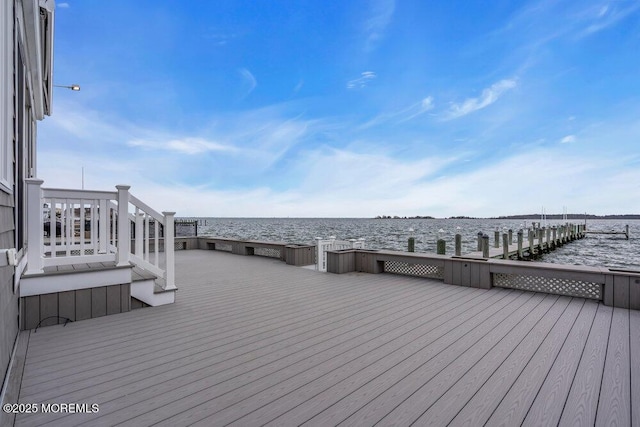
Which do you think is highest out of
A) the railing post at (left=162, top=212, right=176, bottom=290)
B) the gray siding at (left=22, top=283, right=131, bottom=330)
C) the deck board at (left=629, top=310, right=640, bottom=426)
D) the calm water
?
the railing post at (left=162, top=212, right=176, bottom=290)

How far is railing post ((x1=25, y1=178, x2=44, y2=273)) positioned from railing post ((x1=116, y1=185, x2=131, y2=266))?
2.19 feet

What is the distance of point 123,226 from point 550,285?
5.96 metres

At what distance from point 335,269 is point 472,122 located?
10.4m

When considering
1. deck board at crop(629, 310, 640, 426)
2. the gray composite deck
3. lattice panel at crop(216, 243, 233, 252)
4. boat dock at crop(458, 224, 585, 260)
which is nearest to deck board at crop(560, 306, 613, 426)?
the gray composite deck

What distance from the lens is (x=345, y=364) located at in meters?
2.17

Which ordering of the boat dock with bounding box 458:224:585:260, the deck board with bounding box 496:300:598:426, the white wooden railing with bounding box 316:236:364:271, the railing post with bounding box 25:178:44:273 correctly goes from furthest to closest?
1. the boat dock with bounding box 458:224:585:260
2. the white wooden railing with bounding box 316:236:364:271
3. the railing post with bounding box 25:178:44:273
4. the deck board with bounding box 496:300:598:426

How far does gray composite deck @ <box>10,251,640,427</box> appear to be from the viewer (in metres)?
1.59

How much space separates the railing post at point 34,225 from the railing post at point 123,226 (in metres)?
0.67

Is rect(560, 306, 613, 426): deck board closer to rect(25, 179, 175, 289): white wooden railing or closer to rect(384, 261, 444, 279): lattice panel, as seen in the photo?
rect(384, 261, 444, 279): lattice panel

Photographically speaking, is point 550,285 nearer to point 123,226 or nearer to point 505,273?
point 505,273

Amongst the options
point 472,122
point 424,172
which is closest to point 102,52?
point 472,122

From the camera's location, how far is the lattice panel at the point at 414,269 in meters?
5.44

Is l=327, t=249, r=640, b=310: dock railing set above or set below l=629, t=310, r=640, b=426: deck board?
above

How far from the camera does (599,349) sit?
244 cm
